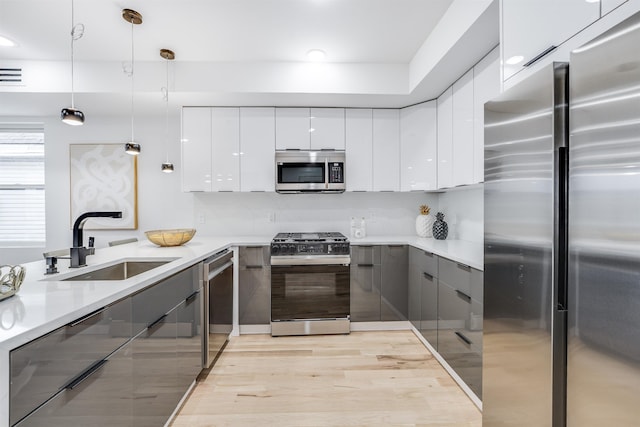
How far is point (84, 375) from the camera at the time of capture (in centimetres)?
105

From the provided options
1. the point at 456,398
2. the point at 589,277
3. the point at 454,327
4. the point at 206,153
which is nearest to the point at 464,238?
the point at 454,327

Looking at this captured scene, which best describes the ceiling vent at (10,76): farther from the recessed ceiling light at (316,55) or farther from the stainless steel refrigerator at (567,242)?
the stainless steel refrigerator at (567,242)

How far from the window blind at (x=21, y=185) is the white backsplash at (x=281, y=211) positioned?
6.39 ft

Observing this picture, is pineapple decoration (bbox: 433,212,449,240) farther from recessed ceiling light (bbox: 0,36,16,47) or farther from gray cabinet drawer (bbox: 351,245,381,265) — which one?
recessed ceiling light (bbox: 0,36,16,47)

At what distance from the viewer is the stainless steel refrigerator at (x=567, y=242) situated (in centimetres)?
82

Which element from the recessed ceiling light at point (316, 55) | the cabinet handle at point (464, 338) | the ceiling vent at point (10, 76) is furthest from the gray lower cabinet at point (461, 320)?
the ceiling vent at point (10, 76)

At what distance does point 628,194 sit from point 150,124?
4160mm

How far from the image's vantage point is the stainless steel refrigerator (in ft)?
2.68

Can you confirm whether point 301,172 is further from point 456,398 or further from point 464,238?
point 456,398

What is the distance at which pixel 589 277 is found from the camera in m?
0.93

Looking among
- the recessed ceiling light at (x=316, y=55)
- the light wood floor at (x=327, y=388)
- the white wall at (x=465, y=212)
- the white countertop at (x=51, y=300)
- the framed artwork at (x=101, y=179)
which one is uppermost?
the recessed ceiling light at (x=316, y=55)

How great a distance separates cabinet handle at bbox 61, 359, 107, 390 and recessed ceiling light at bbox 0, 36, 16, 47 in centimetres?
296

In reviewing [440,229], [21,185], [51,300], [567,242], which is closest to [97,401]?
[51,300]

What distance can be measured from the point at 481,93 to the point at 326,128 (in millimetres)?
1575
